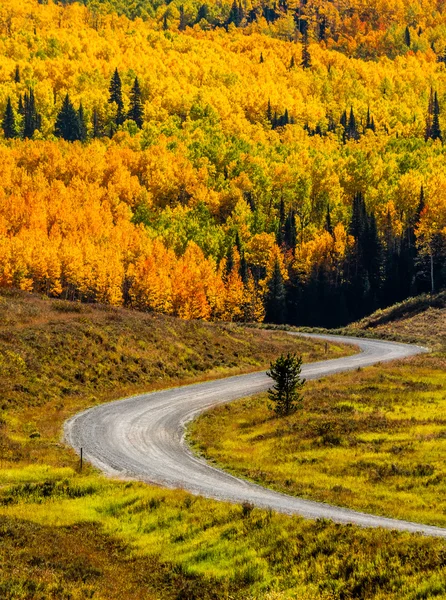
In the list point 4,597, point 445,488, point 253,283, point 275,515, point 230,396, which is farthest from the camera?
point 253,283

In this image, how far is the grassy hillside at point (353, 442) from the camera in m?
29.4

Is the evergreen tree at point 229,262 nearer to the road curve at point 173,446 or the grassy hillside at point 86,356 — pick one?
the grassy hillside at point 86,356

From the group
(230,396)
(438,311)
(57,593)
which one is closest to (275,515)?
(57,593)

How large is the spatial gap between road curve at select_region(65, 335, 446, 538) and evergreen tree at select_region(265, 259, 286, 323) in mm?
69447

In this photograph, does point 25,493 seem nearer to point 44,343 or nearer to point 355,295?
point 44,343

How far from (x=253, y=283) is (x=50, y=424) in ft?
314

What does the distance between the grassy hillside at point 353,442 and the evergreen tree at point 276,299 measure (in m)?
73.0

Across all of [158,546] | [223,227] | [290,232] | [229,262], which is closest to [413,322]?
[229,262]

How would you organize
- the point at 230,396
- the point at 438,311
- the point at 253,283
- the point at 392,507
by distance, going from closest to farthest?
1. the point at 392,507
2. the point at 230,396
3. the point at 438,311
4. the point at 253,283

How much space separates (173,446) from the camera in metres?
40.8

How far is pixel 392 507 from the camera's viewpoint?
27.1 m

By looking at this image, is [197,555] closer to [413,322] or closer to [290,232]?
[413,322]

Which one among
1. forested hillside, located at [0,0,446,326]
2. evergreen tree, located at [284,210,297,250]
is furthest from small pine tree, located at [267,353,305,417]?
evergreen tree, located at [284,210,297,250]

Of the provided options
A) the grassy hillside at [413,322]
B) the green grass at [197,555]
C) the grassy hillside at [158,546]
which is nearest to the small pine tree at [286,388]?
the grassy hillside at [158,546]
